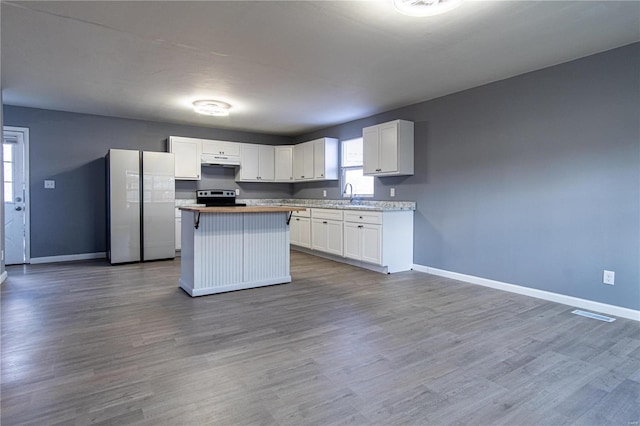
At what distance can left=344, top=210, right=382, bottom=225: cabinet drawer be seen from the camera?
4937mm

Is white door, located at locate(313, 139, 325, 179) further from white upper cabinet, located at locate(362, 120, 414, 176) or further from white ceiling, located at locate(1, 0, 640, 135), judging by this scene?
white ceiling, located at locate(1, 0, 640, 135)

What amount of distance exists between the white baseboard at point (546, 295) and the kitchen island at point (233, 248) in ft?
7.21

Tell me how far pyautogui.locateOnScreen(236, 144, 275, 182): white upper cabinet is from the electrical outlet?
5870mm

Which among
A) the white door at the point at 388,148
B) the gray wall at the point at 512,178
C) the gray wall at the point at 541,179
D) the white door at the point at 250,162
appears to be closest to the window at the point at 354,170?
the gray wall at the point at 512,178

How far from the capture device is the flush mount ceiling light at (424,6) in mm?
2342

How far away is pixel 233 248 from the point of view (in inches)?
158

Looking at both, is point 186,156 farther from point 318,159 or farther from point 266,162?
point 318,159

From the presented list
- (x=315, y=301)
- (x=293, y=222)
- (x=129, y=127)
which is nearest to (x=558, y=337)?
(x=315, y=301)

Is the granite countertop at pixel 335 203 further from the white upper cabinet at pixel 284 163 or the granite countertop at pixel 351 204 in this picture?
the white upper cabinet at pixel 284 163

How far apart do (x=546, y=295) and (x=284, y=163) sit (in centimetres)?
543

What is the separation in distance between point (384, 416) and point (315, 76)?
3439 millimetres

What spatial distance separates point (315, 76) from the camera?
13.0 ft

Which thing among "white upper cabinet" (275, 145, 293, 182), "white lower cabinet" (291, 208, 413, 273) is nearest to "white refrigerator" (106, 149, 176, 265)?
"white upper cabinet" (275, 145, 293, 182)

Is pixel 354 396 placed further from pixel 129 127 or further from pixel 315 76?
pixel 129 127
